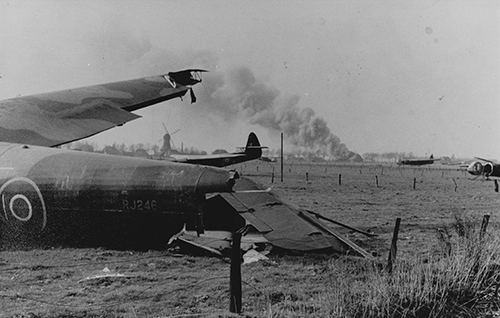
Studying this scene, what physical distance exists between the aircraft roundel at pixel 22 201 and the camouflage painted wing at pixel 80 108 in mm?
2964

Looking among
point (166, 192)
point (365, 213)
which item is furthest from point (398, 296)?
point (365, 213)

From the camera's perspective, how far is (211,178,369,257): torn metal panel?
29.5 feet

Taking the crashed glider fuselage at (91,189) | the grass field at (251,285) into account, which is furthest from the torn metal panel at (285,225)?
the crashed glider fuselage at (91,189)

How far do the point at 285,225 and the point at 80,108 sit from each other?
6.74m

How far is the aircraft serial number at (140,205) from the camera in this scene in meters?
6.30

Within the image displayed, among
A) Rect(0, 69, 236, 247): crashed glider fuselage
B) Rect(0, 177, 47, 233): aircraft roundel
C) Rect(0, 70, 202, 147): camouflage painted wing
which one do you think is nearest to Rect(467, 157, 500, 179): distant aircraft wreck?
Rect(0, 70, 202, 147): camouflage painted wing

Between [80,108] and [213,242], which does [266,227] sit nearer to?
[213,242]

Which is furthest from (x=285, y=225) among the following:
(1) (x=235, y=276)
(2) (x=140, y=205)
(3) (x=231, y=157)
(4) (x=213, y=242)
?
(3) (x=231, y=157)

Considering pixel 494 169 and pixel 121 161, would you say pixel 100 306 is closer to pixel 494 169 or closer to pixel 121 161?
pixel 121 161

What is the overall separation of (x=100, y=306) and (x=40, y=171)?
238 centimetres

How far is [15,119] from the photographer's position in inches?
414

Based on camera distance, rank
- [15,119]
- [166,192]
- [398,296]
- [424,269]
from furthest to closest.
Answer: [15,119]
[424,269]
[166,192]
[398,296]

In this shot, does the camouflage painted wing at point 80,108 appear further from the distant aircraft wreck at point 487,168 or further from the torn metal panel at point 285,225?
→ the distant aircraft wreck at point 487,168

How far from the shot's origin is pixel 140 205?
6.40 metres
